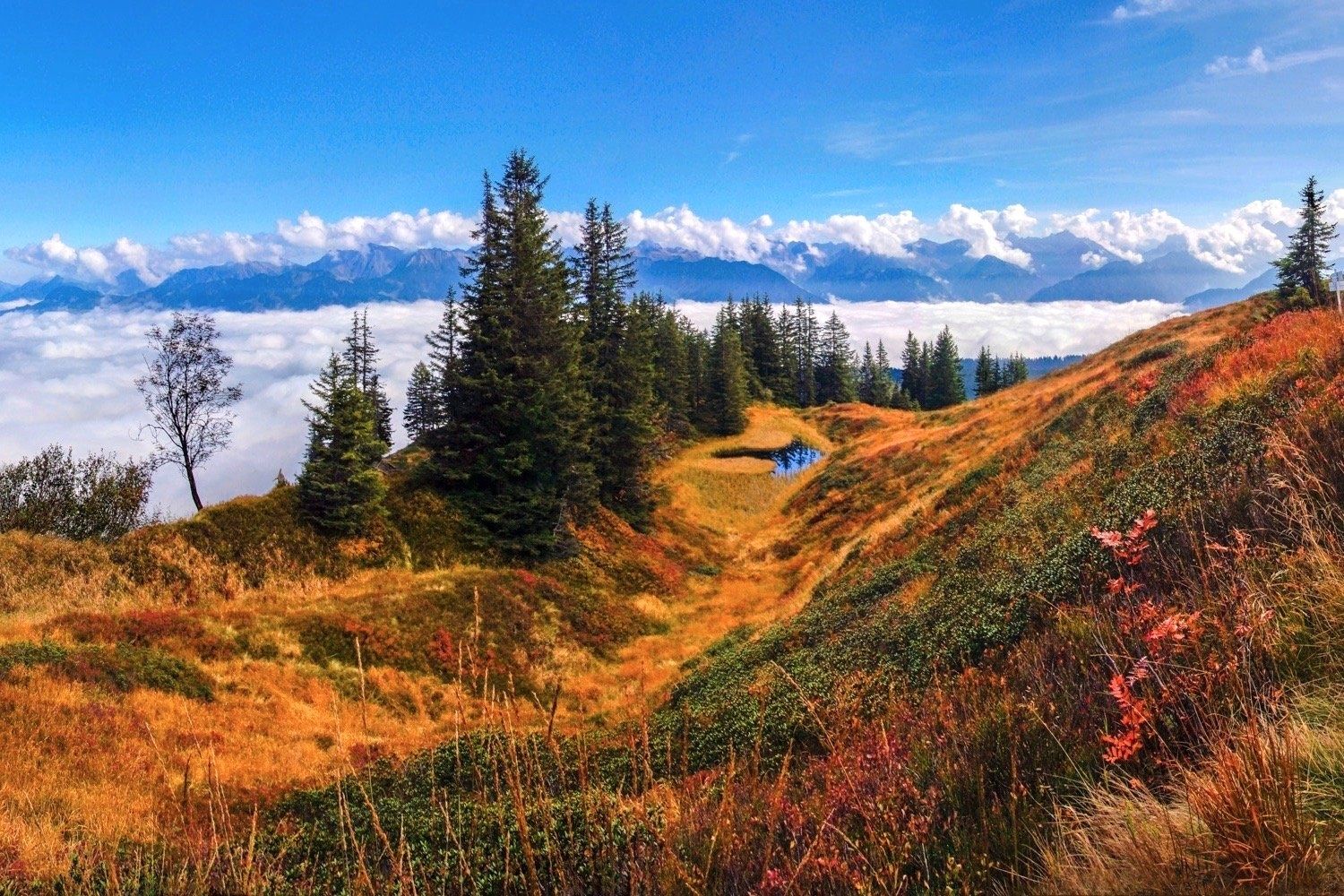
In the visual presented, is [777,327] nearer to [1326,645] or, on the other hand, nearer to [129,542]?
[129,542]

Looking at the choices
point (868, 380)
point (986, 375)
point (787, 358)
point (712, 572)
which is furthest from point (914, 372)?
point (712, 572)

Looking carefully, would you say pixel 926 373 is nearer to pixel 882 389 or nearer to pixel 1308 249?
pixel 882 389

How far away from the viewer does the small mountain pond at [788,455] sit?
62344 millimetres

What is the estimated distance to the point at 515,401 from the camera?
93.1 feet

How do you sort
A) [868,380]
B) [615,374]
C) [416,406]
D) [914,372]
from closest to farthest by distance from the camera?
[615,374] → [416,406] → [914,372] → [868,380]

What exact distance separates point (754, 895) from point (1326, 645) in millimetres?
3776

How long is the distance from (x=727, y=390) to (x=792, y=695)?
64149mm

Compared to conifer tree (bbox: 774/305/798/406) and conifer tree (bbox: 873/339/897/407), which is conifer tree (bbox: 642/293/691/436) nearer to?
conifer tree (bbox: 774/305/798/406)

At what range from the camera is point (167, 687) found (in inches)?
524

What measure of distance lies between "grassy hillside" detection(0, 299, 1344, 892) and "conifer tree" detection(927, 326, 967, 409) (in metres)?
83.3

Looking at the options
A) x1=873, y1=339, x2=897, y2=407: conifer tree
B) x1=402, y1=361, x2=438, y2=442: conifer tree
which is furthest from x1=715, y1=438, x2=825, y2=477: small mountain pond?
x1=873, y1=339, x2=897, y2=407: conifer tree

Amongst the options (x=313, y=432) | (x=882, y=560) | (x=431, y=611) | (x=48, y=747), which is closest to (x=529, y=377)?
(x=313, y=432)

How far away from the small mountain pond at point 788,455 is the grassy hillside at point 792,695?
35.0 m

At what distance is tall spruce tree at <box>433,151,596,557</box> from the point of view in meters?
27.9
